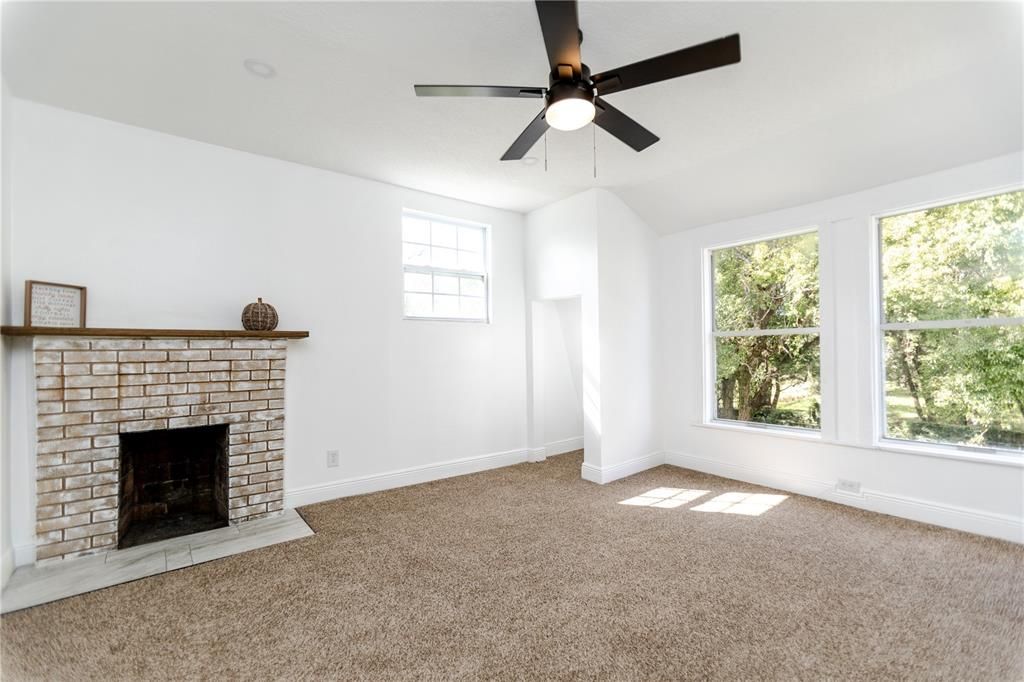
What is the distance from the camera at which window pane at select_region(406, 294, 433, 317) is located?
13.6 feet

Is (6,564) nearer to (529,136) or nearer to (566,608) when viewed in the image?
(566,608)

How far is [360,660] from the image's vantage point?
176cm

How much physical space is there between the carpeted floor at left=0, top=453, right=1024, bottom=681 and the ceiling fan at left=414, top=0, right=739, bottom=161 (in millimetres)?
2276

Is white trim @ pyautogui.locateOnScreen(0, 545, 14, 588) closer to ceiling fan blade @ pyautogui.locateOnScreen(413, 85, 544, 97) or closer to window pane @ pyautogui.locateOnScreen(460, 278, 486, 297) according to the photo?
ceiling fan blade @ pyautogui.locateOnScreen(413, 85, 544, 97)

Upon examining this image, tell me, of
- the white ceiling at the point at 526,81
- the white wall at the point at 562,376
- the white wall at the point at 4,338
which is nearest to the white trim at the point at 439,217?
the white ceiling at the point at 526,81

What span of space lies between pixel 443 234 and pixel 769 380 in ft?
11.1

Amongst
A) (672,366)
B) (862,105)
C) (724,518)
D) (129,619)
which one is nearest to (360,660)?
(129,619)

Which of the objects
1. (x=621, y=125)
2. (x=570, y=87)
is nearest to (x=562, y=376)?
(x=621, y=125)

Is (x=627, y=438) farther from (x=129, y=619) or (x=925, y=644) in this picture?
(x=129, y=619)

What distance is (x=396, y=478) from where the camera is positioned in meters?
3.89

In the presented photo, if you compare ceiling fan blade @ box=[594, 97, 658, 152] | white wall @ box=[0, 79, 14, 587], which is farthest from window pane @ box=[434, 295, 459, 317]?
white wall @ box=[0, 79, 14, 587]

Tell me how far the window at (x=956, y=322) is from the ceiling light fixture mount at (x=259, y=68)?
4.26 metres

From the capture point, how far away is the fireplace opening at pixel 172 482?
9.57ft

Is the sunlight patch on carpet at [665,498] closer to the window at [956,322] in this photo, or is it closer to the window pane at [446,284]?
the window at [956,322]
